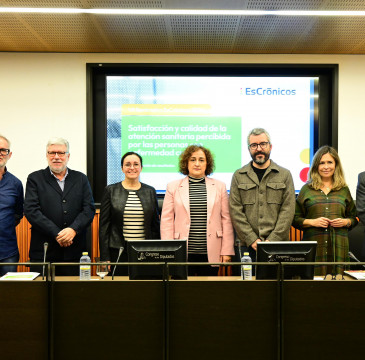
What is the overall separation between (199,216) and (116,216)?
648mm

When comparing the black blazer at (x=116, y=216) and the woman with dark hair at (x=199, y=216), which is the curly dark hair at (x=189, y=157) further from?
the black blazer at (x=116, y=216)

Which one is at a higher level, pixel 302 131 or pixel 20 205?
pixel 302 131

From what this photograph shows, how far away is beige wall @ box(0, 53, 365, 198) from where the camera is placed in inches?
174

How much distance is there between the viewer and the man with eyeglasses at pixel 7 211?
2.97 metres

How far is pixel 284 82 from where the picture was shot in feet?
14.9

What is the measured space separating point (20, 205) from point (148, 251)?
1.48m

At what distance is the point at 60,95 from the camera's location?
14.6 ft

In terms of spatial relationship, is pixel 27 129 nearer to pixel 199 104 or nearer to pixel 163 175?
pixel 163 175
